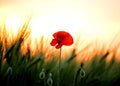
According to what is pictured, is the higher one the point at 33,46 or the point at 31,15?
the point at 31,15

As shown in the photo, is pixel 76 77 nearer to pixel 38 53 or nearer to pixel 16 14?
pixel 38 53

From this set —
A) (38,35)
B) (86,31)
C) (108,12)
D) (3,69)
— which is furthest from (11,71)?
(108,12)

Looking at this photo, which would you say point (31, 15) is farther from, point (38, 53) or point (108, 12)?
point (108, 12)

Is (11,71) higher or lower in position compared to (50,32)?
lower

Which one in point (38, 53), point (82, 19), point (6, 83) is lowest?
point (6, 83)

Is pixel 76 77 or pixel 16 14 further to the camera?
pixel 16 14

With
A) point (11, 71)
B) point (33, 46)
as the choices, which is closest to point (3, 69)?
point (11, 71)
